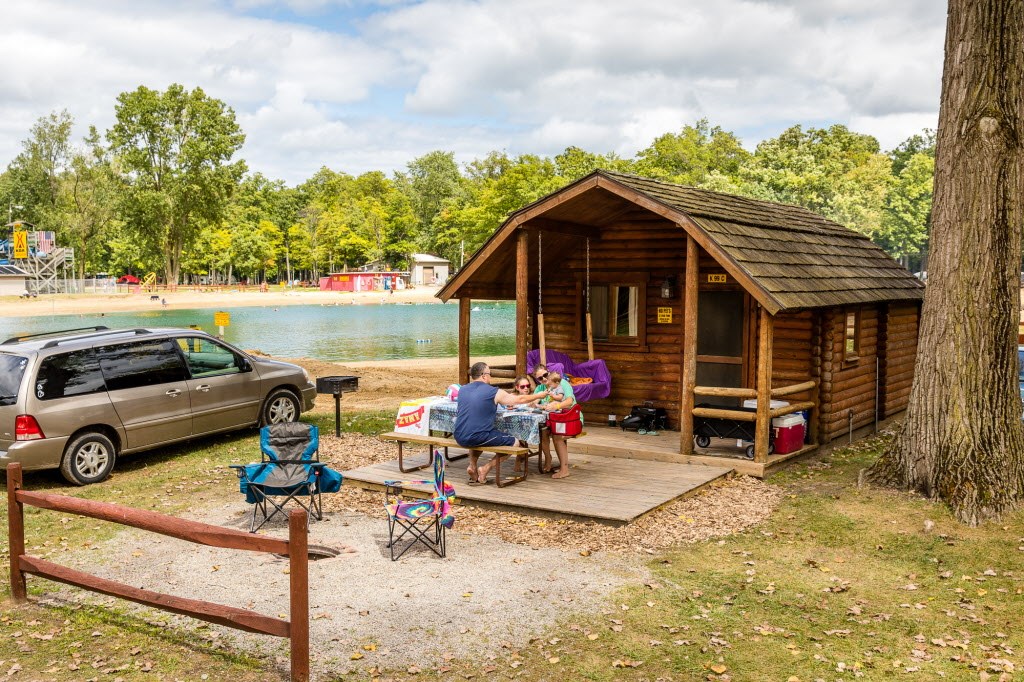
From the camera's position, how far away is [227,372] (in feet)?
44.0

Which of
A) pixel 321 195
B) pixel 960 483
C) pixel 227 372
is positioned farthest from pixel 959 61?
pixel 321 195

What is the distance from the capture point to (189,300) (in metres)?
72.8

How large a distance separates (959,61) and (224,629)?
361 inches

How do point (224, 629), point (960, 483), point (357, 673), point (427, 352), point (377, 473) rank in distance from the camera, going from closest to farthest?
point (357, 673), point (224, 629), point (960, 483), point (377, 473), point (427, 352)

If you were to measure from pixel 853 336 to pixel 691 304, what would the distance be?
13.3 ft

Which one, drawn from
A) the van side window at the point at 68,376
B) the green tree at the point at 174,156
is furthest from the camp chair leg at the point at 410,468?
the green tree at the point at 174,156

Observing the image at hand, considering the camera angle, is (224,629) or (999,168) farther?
(999,168)

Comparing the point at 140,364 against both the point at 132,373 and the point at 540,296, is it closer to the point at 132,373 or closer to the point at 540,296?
the point at 132,373

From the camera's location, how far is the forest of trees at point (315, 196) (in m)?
60.3

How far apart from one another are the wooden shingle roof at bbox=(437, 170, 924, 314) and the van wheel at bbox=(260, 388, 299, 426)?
3.13m

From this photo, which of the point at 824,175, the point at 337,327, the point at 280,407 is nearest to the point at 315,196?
the point at 337,327

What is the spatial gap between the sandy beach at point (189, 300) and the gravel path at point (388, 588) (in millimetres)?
57374

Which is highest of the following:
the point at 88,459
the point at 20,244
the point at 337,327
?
the point at 20,244

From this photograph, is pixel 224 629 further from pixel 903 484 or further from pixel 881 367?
pixel 881 367
